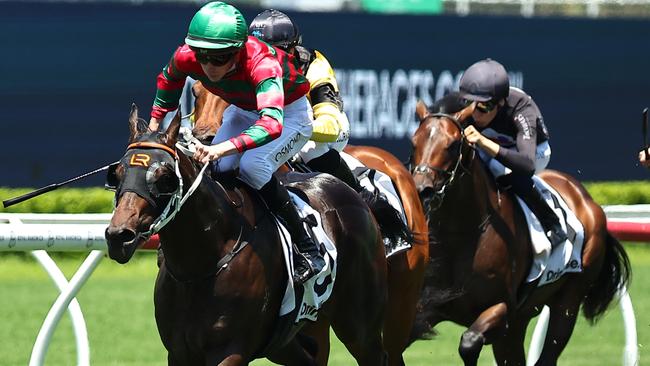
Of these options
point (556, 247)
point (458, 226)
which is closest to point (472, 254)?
point (458, 226)

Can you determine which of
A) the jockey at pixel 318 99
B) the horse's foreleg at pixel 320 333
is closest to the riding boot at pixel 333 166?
the jockey at pixel 318 99

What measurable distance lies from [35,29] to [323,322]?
688cm

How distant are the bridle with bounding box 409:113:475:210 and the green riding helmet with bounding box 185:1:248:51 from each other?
6.21ft

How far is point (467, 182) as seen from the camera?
6555 millimetres

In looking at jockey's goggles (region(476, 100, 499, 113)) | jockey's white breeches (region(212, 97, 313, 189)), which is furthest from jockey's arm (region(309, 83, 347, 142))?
jockey's goggles (region(476, 100, 499, 113))

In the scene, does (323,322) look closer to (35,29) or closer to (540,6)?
(35,29)

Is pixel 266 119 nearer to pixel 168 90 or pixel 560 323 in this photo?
pixel 168 90

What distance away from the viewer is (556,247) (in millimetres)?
6883

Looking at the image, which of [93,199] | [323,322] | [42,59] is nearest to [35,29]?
[42,59]

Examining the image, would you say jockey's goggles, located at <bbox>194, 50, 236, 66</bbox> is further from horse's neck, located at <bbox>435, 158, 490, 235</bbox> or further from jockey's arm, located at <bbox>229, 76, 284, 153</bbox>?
horse's neck, located at <bbox>435, 158, 490, 235</bbox>

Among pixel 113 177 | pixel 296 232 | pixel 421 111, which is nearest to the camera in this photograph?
pixel 113 177

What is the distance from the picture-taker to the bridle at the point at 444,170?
20.3 feet

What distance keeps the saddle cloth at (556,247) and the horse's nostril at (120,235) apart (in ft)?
10.6

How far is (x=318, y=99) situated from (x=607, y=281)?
237 centimetres
